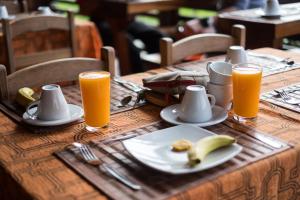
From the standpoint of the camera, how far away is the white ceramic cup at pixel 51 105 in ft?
3.51

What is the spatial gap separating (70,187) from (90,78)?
33 cm

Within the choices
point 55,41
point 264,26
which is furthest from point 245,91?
point 55,41

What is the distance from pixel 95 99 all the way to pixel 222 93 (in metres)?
0.34

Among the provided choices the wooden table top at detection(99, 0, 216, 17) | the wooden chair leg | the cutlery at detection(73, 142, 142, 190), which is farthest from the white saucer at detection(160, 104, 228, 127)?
the wooden table top at detection(99, 0, 216, 17)

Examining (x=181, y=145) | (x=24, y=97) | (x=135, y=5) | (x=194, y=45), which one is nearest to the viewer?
(x=181, y=145)

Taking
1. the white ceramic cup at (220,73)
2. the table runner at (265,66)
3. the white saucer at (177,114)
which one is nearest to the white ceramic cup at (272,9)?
the table runner at (265,66)

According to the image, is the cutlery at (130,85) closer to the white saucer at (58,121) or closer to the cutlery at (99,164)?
the white saucer at (58,121)

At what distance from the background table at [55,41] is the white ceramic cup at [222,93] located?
62.4 inches

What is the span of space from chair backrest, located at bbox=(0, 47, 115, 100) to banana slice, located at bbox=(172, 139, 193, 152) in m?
0.64

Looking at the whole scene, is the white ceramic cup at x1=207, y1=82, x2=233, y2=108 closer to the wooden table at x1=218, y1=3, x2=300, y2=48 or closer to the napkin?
the napkin

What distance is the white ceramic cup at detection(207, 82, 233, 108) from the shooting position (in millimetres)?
1146

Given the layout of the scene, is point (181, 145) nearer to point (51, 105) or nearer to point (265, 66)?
point (51, 105)

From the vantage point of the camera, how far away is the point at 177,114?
1.12 m

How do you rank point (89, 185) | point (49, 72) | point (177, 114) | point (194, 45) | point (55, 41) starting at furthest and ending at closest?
point (55, 41) < point (194, 45) < point (49, 72) < point (177, 114) < point (89, 185)
